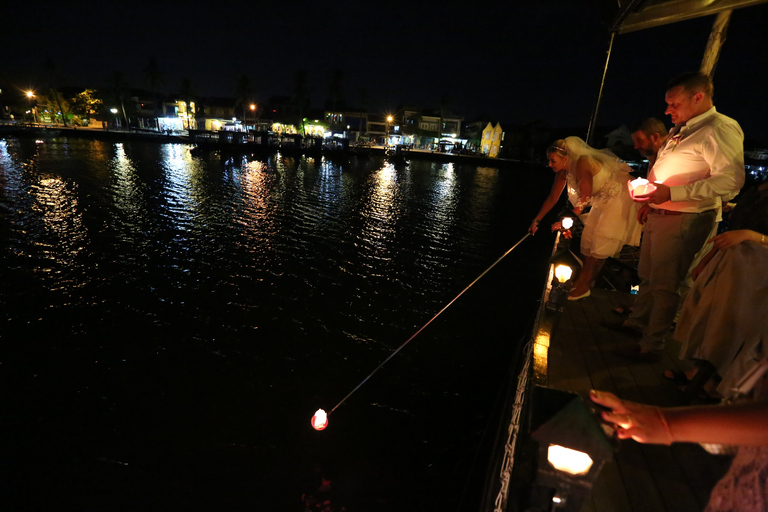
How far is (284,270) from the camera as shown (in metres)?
10.9

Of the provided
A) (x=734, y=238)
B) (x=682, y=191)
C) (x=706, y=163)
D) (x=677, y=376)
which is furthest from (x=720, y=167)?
(x=677, y=376)

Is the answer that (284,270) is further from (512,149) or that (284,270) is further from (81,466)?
(512,149)

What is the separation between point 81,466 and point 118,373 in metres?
1.81

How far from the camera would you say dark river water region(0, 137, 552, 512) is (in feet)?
15.5

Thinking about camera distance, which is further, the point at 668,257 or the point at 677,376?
the point at 668,257

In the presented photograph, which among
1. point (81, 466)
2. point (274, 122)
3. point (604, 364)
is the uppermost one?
point (274, 122)

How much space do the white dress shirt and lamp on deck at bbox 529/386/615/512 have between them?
3.04m

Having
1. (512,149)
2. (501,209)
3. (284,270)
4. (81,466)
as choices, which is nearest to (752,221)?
(81,466)

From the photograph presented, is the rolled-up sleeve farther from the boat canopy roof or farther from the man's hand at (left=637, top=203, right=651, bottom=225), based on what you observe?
the boat canopy roof

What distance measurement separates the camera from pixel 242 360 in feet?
22.2

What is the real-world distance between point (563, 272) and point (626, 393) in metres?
1.29

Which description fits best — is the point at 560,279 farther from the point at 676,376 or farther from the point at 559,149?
the point at 559,149

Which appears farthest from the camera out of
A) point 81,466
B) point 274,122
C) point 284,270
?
point 274,122

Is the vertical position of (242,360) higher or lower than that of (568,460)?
lower
